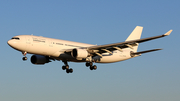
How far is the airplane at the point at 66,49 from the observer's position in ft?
139

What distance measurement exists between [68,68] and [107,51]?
8.21m

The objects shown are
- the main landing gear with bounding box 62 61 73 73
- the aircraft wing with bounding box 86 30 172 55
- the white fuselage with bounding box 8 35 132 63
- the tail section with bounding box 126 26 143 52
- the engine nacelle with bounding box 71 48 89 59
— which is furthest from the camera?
the tail section with bounding box 126 26 143 52

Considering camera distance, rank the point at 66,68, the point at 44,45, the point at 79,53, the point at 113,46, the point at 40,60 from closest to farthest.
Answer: the point at 44,45 → the point at 79,53 → the point at 113,46 → the point at 40,60 → the point at 66,68

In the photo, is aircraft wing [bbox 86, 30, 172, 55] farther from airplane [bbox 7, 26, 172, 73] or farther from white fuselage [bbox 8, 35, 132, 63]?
white fuselage [bbox 8, 35, 132, 63]

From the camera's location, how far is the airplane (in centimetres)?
4234

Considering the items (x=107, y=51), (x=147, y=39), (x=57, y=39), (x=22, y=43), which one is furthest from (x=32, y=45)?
(x=147, y=39)

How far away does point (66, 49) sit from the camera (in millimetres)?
45406

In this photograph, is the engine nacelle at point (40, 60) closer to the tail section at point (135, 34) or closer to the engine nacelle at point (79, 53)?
the engine nacelle at point (79, 53)

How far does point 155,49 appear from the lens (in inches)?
1812

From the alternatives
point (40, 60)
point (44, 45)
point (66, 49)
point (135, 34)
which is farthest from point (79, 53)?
point (135, 34)

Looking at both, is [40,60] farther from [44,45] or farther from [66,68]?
[44,45]

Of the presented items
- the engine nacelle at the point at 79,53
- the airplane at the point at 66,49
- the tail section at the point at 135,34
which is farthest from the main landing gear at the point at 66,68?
the tail section at the point at 135,34

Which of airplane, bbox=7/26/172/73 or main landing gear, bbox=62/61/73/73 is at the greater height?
airplane, bbox=7/26/172/73

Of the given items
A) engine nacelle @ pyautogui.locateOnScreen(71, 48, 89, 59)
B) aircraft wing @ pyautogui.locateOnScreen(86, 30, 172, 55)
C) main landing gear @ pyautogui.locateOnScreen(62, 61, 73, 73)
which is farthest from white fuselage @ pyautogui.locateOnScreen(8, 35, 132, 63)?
main landing gear @ pyautogui.locateOnScreen(62, 61, 73, 73)
